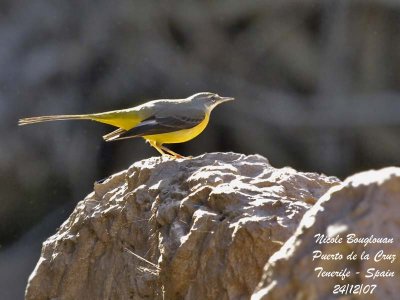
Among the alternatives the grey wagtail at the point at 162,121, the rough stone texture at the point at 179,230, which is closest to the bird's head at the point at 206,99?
the grey wagtail at the point at 162,121

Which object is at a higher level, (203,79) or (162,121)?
(162,121)

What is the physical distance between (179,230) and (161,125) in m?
1.61

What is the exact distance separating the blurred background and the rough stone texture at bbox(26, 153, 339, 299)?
4.41 m

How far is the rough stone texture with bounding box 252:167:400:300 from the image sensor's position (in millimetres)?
2244

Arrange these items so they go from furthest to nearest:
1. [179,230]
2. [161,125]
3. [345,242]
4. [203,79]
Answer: [203,79] < [161,125] < [179,230] < [345,242]

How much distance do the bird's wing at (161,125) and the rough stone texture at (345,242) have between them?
301 centimetres

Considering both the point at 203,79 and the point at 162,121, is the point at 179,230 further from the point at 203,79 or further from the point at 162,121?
the point at 203,79

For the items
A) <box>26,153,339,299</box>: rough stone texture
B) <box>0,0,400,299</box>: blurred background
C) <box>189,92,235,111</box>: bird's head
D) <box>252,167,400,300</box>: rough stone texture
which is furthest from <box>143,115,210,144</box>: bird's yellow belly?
<box>0,0,400,299</box>: blurred background

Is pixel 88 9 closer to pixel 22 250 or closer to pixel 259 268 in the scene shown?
pixel 22 250

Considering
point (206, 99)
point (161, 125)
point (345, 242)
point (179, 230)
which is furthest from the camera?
point (206, 99)

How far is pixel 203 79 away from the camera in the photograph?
920 centimetres

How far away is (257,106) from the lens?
920 centimetres

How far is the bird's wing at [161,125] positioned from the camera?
5.30m

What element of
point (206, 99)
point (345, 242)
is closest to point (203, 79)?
point (206, 99)
